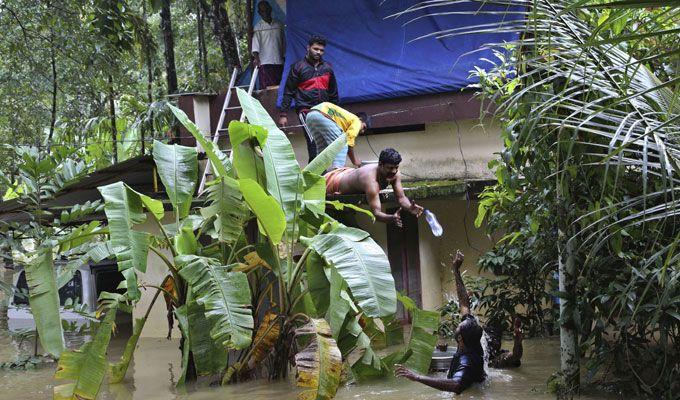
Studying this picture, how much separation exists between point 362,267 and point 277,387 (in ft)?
5.90

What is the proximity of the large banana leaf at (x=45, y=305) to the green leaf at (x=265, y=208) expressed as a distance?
1912mm

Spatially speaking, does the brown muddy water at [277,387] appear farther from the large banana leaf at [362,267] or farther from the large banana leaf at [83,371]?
the large banana leaf at [362,267]

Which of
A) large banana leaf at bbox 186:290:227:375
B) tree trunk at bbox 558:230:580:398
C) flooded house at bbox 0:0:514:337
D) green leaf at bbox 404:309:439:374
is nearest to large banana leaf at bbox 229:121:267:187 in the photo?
large banana leaf at bbox 186:290:227:375

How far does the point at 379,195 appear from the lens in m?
10.6

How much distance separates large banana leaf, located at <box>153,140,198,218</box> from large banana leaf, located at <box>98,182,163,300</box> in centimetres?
45

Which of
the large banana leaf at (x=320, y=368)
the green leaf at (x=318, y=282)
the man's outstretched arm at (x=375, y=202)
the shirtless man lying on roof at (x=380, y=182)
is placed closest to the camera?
the large banana leaf at (x=320, y=368)

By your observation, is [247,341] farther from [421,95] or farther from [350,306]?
[421,95]

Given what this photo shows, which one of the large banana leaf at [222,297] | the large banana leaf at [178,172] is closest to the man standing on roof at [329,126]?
the large banana leaf at [178,172]

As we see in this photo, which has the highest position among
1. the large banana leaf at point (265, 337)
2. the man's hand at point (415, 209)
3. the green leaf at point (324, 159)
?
the green leaf at point (324, 159)

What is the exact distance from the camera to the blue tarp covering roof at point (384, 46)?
1289cm

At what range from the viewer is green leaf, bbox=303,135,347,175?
9398 millimetres

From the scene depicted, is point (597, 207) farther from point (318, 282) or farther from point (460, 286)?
point (318, 282)

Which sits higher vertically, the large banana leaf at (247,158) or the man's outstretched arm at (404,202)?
the large banana leaf at (247,158)

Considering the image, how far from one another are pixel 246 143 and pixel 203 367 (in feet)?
7.72
